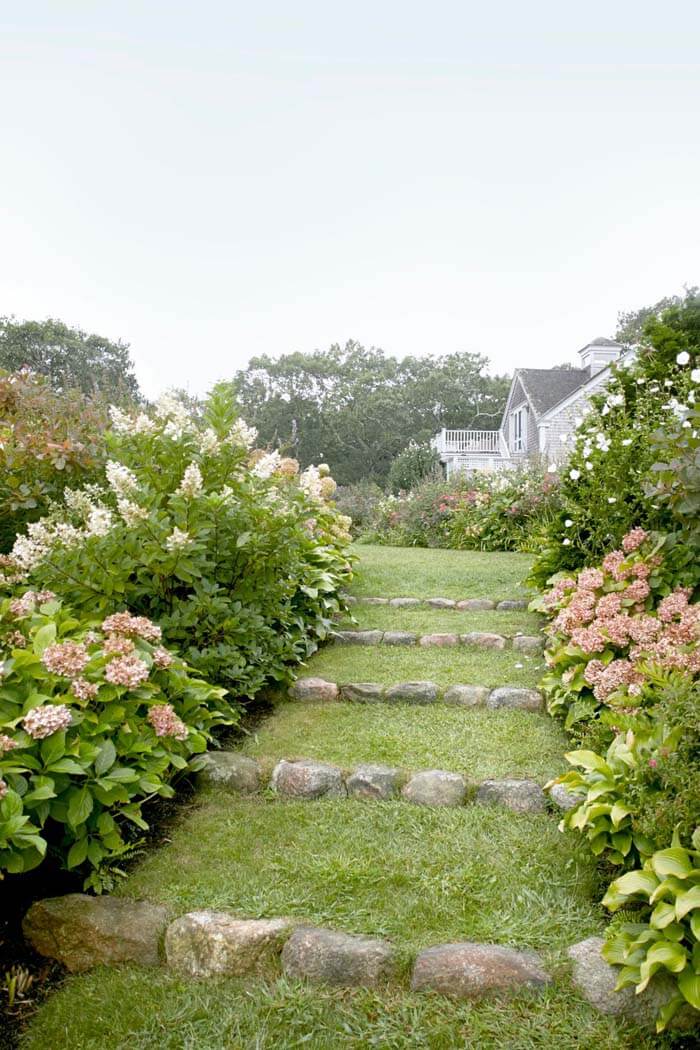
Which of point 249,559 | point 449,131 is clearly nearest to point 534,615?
point 249,559

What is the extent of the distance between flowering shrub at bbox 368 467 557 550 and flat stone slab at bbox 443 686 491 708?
4.15 meters

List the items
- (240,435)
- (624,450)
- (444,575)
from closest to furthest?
(240,435)
(624,450)
(444,575)

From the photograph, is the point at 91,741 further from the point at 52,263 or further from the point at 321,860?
the point at 52,263

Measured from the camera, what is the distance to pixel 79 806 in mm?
2141

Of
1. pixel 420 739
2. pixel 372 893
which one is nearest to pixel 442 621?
pixel 420 739

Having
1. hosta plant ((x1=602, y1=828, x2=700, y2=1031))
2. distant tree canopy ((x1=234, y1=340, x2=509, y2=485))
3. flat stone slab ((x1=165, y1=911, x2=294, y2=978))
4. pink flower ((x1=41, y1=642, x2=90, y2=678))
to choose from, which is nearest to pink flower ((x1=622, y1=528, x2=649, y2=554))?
hosta plant ((x1=602, y1=828, x2=700, y2=1031))

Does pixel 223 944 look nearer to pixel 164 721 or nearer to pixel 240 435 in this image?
pixel 164 721

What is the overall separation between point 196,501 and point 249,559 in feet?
1.47

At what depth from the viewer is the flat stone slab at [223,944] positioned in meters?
1.96

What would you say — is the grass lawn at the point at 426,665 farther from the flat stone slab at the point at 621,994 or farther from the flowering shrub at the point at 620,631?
the flat stone slab at the point at 621,994

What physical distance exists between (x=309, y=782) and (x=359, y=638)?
7.02 ft

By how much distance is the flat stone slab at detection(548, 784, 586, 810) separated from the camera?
2.54 meters

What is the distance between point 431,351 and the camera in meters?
41.4

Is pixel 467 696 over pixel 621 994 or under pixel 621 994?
over
